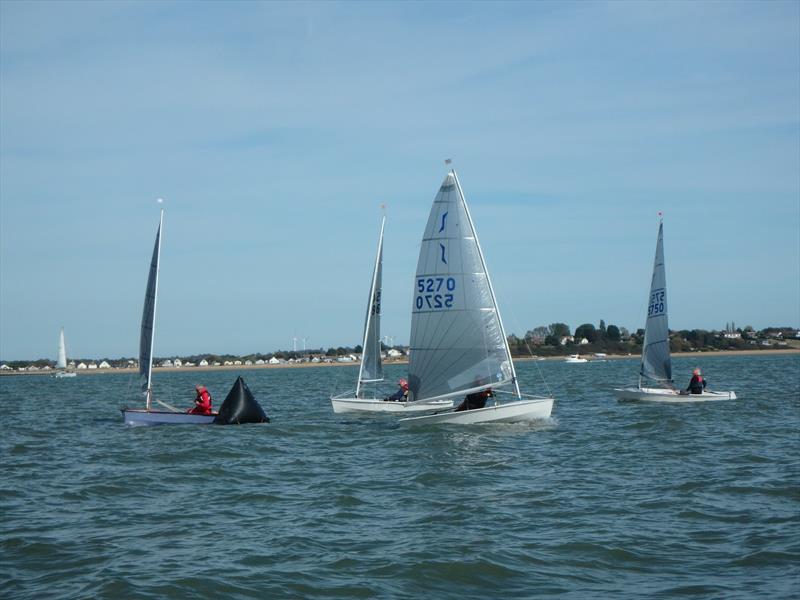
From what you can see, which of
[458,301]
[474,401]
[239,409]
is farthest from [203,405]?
[458,301]

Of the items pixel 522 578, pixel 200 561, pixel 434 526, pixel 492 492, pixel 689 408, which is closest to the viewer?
pixel 522 578

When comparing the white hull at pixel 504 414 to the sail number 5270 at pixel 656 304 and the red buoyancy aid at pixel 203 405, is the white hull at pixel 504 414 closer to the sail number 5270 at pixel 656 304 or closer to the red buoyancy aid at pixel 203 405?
the red buoyancy aid at pixel 203 405

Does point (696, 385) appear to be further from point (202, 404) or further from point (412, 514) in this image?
point (412, 514)

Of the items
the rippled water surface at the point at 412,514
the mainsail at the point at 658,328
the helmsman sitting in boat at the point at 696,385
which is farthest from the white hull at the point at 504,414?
the mainsail at the point at 658,328

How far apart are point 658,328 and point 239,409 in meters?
18.6

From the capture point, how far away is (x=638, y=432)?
2639 centimetres

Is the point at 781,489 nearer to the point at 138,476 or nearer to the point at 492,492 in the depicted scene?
the point at 492,492

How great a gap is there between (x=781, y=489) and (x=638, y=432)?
10231mm

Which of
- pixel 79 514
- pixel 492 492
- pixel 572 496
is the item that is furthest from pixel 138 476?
pixel 572 496

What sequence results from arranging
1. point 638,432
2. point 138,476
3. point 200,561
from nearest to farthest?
point 200,561 < point 138,476 < point 638,432

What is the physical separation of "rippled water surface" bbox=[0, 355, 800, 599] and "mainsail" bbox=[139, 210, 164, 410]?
4.76 metres

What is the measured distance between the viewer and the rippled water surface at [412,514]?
36.5 feet

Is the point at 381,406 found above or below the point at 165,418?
above

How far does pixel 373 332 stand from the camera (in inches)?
1539
